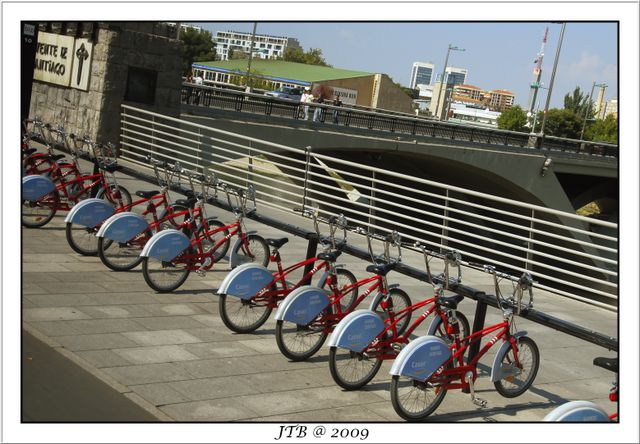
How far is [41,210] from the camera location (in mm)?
10633

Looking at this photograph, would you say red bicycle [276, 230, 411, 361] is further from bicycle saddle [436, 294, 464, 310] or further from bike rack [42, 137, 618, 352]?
bicycle saddle [436, 294, 464, 310]

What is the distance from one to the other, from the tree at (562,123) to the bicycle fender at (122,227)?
70854 mm

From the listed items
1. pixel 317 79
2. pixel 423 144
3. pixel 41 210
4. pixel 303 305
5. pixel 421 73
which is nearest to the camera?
pixel 303 305

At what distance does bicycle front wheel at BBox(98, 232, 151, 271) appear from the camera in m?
8.77

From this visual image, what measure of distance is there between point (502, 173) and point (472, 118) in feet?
240

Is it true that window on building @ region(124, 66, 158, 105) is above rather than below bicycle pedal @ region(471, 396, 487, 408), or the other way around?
above

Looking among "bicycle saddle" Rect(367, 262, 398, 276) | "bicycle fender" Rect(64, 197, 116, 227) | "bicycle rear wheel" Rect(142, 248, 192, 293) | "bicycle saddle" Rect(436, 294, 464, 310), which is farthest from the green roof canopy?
"bicycle saddle" Rect(436, 294, 464, 310)

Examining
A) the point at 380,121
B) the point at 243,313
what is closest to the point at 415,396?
the point at 243,313

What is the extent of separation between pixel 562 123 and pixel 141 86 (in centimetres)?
6523

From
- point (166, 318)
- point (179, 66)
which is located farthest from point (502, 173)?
point (166, 318)

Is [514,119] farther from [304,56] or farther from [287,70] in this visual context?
[304,56]

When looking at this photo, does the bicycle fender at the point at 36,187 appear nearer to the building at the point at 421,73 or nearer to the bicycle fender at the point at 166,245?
the bicycle fender at the point at 166,245

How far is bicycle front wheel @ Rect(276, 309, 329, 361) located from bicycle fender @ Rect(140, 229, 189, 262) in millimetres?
1881

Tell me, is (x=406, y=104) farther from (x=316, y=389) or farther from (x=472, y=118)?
(x=316, y=389)
